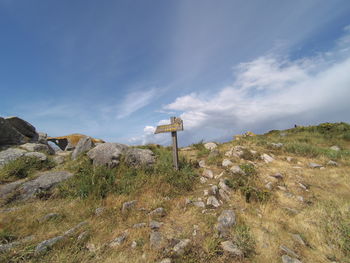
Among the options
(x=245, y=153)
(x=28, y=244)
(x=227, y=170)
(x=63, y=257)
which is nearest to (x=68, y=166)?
(x=28, y=244)

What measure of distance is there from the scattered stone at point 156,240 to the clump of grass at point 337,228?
355 cm

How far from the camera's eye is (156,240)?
3.20m

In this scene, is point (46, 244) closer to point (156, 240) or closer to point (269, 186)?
point (156, 240)

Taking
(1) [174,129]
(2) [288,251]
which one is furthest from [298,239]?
(1) [174,129]

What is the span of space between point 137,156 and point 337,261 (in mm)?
6953

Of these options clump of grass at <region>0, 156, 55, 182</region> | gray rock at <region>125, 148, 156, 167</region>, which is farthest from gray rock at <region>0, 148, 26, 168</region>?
gray rock at <region>125, 148, 156, 167</region>

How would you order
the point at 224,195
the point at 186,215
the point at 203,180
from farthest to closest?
1. the point at 203,180
2. the point at 224,195
3. the point at 186,215

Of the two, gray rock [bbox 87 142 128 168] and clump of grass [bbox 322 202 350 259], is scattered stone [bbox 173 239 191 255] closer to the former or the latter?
clump of grass [bbox 322 202 350 259]

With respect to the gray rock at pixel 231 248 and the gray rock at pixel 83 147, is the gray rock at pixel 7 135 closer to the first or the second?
the gray rock at pixel 83 147

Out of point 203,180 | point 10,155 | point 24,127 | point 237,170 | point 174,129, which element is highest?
point 24,127

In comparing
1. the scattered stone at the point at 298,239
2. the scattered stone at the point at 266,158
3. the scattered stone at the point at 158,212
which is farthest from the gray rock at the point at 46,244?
the scattered stone at the point at 266,158

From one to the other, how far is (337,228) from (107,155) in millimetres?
8109

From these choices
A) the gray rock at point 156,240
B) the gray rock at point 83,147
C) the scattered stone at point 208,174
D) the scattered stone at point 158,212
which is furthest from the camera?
the gray rock at point 83,147

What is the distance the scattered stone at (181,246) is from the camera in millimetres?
2912
